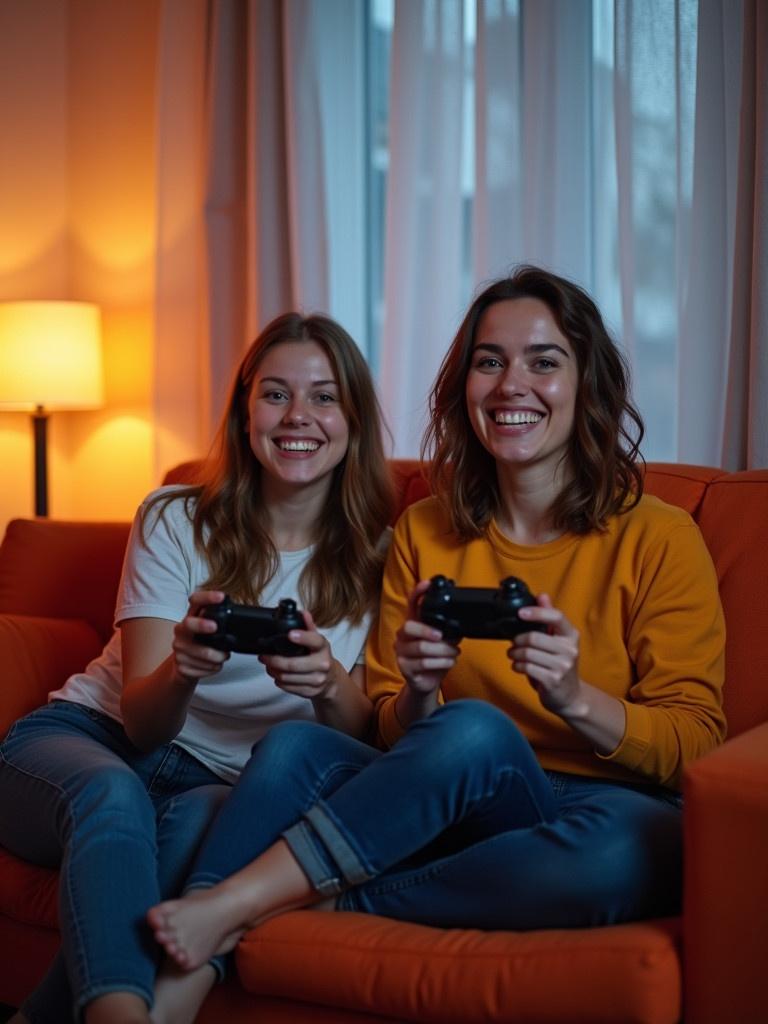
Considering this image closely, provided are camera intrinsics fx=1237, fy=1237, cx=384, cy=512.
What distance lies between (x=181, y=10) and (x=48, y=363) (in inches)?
40.1

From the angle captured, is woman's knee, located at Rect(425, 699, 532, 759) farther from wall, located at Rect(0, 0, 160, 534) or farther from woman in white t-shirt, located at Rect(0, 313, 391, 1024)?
wall, located at Rect(0, 0, 160, 534)

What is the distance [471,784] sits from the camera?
1.46m

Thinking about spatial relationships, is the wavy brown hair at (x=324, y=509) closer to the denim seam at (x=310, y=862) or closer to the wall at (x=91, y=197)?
the denim seam at (x=310, y=862)

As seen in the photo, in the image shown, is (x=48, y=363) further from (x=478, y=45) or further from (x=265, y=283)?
(x=478, y=45)

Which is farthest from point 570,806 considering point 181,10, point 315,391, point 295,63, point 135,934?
point 181,10

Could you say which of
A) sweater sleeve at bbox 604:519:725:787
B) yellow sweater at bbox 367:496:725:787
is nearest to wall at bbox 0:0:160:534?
yellow sweater at bbox 367:496:725:787

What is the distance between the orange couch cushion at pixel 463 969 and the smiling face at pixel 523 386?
26.8 inches

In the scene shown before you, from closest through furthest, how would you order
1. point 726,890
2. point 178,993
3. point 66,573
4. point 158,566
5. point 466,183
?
point 726,890 → point 178,993 → point 158,566 → point 66,573 → point 466,183

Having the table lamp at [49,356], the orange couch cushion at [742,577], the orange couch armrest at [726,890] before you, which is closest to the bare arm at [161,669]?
the orange couch armrest at [726,890]

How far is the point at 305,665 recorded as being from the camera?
5.20 feet

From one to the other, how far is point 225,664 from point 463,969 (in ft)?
2.17

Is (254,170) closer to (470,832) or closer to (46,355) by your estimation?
(46,355)

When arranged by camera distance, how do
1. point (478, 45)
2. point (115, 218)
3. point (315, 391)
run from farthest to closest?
1. point (115, 218)
2. point (478, 45)
3. point (315, 391)

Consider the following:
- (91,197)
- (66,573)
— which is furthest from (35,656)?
(91,197)
